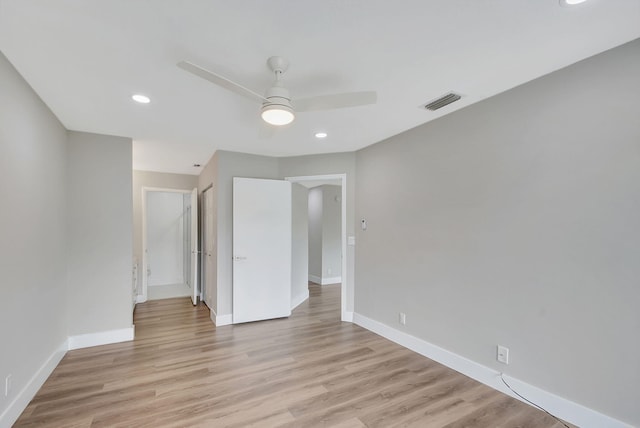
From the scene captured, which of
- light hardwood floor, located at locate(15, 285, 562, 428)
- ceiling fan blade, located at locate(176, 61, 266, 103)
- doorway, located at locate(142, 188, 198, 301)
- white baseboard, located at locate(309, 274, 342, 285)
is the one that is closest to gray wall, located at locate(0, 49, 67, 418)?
light hardwood floor, located at locate(15, 285, 562, 428)

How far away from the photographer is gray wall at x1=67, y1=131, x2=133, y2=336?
3.23 meters

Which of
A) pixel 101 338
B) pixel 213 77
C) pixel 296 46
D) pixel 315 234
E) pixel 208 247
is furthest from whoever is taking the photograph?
pixel 315 234

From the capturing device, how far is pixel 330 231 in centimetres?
679

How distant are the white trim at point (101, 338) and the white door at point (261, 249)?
1251 millimetres

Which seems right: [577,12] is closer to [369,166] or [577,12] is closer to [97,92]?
[369,166]

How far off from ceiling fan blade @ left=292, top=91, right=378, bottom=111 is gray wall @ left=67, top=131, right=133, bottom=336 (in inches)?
106

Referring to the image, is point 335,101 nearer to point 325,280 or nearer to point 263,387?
point 263,387

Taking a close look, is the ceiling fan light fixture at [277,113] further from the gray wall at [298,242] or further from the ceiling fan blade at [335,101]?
the gray wall at [298,242]

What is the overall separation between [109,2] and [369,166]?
306cm

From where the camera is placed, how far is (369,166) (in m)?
3.90

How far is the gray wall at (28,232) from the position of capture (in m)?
1.90

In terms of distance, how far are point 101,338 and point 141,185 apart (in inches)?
112

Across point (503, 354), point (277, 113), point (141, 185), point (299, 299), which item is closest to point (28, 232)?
point (277, 113)

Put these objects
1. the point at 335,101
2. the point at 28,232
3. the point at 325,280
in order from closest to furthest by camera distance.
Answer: the point at 335,101 → the point at 28,232 → the point at 325,280
